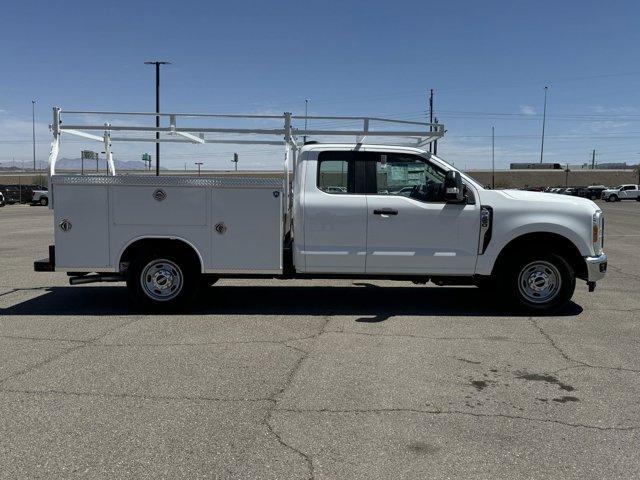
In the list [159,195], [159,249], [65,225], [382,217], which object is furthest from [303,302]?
[65,225]

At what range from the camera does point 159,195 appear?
23.7 ft

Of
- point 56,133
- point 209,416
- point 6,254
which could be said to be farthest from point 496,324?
point 6,254

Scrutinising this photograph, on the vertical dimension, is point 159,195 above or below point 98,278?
above

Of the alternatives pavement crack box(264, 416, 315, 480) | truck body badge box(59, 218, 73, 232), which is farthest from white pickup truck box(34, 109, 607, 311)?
pavement crack box(264, 416, 315, 480)

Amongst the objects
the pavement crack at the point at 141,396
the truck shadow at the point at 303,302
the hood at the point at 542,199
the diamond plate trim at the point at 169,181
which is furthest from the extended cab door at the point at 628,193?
the pavement crack at the point at 141,396

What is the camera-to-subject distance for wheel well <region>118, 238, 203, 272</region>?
739 cm

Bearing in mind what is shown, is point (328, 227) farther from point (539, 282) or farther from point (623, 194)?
point (623, 194)

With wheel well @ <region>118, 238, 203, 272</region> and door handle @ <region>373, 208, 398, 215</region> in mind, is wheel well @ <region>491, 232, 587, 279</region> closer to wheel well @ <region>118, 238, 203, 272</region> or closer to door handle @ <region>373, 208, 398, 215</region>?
door handle @ <region>373, 208, 398, 215</region>

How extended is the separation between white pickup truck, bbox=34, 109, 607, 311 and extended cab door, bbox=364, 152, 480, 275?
0.04ft

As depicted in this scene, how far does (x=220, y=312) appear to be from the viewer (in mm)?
7656

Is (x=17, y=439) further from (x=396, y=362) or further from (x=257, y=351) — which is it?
(x=396, y=362)

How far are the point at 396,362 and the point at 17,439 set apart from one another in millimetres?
3208

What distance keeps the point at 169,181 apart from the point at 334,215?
207 cm

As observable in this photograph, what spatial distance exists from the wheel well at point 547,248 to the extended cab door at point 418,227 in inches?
16.7
